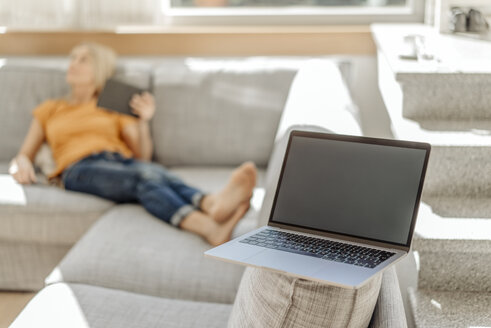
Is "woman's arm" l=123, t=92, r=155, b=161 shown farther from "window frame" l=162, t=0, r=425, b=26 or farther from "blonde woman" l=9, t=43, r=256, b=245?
"window frame" l=162, t=0, r=425, b=26

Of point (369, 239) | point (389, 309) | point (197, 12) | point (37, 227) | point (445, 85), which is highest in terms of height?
point (197, 12)

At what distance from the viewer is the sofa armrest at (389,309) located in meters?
1.08

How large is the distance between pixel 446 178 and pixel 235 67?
124 centimetres

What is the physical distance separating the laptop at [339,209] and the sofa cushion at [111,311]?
0.39m

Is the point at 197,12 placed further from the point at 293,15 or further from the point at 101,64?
the point at 101,64

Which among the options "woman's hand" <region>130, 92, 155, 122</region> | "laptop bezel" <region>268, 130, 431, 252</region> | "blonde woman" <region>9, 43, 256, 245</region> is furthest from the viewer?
"woman's hand" <region>130, 92, 155, 122</region>

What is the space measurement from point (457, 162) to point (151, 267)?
3.01 ft

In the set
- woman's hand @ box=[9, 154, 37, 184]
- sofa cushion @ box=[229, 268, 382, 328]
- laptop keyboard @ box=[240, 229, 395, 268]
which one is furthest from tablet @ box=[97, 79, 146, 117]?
sofa cushion @ box=[229, 268, 382, 328]

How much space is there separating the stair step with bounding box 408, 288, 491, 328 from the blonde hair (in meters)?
1.66

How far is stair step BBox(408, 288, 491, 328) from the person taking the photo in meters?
1.40

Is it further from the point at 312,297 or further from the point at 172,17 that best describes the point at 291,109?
the point at 172,17

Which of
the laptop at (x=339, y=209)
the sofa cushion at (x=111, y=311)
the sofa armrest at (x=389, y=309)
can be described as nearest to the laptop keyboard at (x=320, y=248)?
the laptop at (x=339, y=209)

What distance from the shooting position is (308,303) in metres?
1.02

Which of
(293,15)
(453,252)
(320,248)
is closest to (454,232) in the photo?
(453,252)
